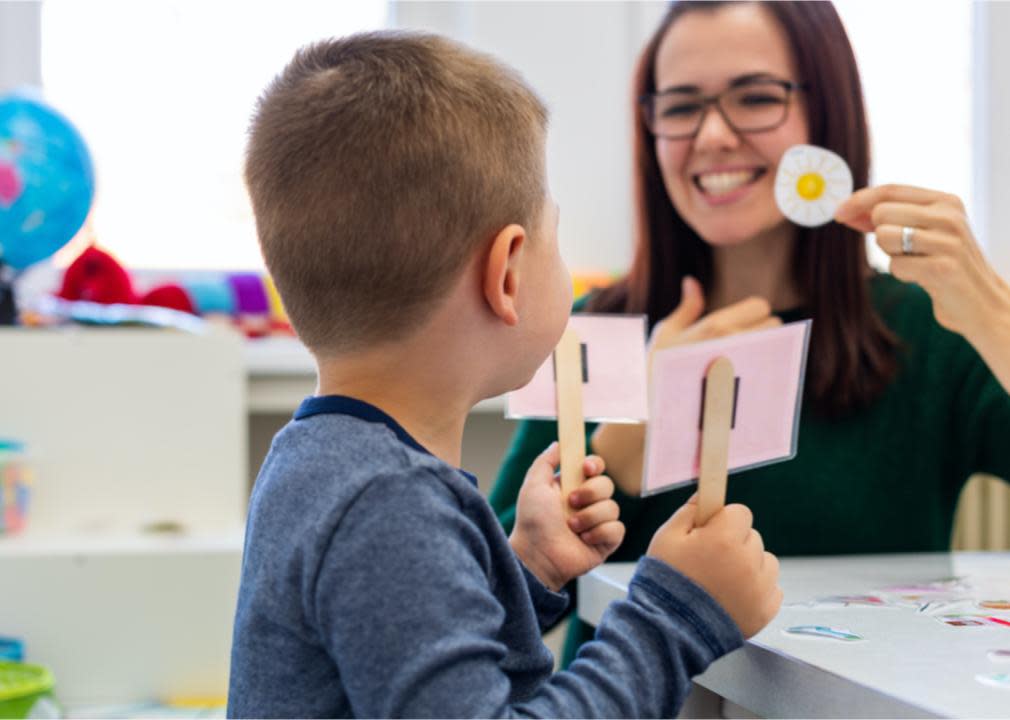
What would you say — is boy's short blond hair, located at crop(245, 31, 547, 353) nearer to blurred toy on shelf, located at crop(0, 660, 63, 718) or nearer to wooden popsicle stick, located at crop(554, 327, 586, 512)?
wooden popsicle stick, located at crop(554, 327, 586, 512)

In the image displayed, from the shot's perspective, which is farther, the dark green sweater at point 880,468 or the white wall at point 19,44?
the white wall at point 19,44

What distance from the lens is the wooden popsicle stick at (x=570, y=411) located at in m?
0.80

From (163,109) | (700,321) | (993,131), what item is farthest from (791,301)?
(993,131)

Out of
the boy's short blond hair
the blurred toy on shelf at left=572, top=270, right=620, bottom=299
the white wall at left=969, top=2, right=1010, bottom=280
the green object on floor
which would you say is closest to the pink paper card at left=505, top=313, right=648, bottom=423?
the boy's short blond hair

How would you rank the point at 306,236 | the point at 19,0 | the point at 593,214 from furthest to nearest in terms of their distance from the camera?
1. the point at 593,214
2. the point at 19,0
3. the point at 306,236

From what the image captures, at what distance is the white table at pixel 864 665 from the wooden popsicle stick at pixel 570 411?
15 centimetres

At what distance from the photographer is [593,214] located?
7.75ft

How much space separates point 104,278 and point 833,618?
4.60 ft

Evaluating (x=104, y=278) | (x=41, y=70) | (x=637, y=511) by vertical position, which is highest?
(x=41, y=70)

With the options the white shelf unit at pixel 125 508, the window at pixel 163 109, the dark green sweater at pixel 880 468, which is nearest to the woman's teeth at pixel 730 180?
the dark green sweater at pixel 880 468

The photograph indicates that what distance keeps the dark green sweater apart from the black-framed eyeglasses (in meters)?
0.29

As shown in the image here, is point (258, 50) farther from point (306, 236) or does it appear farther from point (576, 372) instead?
point (306, 236)

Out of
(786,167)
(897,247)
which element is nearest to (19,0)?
(786,167)

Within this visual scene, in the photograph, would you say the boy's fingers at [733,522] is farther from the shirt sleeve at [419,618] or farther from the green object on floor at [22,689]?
the green object on floor at [22,689]
